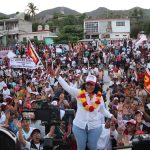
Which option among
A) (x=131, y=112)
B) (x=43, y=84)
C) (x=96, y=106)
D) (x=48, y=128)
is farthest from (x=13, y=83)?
(x=96, y=106)

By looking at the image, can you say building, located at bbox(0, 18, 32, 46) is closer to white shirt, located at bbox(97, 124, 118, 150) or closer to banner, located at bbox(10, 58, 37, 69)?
banner, located at bbox(10, 58, 37, 69)

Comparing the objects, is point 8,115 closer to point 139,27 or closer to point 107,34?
point 107,34

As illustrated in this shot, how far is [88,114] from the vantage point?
249 inches

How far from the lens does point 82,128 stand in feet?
20.8

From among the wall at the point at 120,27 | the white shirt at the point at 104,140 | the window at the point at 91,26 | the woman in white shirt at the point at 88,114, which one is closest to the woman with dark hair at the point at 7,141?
the woman in white shirt at the point at 88,114

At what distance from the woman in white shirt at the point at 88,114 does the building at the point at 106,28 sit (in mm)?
69939

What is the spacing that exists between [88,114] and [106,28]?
74479mm

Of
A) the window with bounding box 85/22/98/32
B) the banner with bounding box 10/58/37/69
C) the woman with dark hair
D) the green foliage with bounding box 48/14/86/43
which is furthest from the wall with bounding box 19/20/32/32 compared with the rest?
the woman with dark hair

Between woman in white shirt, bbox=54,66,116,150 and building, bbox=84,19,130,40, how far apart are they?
69939 mm

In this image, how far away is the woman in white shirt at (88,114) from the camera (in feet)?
20.7

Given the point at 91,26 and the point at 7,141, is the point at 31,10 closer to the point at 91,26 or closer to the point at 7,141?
the point at 91,26

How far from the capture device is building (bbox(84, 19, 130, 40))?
77.9 m

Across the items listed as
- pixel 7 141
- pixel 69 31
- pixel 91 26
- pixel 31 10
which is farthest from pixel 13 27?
pixel 7 141

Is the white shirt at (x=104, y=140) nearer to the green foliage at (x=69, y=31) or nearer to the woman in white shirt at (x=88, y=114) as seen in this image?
the woman in white shirt at (x=88, y=114)
